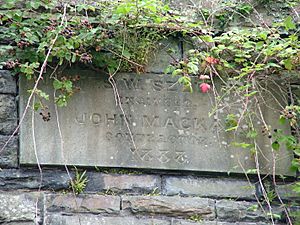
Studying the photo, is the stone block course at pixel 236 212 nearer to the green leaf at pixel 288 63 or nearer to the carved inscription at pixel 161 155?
the carved inscription at pixel 161 155

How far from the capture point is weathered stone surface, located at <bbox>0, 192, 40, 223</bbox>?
134 inches

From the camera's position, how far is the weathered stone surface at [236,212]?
11.8 ft

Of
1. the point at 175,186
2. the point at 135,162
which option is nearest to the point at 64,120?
the point at 135,162

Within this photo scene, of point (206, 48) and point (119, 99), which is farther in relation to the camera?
point (206, 48)

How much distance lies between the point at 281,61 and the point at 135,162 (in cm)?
99

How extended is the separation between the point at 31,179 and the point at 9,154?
17 cm

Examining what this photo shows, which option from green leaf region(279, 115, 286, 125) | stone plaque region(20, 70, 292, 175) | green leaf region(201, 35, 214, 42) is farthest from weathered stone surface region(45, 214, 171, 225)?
green leaf region(201, 35, 214, 42)

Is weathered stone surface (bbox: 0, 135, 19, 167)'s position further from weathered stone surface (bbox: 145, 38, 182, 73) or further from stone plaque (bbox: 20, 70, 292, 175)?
weathered stone surface (bbox: 145, 38, 182, 73)

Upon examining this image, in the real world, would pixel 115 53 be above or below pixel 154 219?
above

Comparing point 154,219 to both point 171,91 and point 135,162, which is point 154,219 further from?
point 171,91

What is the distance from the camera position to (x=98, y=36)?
366cm

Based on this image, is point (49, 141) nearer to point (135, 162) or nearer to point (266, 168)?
point (135, 162)

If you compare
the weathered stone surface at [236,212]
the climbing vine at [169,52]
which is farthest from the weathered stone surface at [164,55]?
the weathered stone surface at [236,212]

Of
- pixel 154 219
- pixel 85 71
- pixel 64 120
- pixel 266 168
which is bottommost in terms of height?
pixel 154 219
